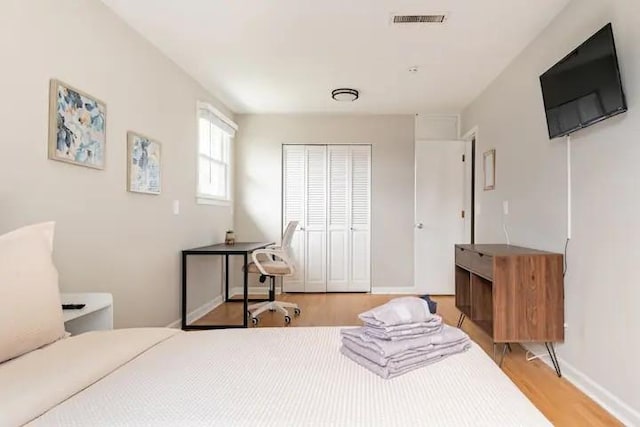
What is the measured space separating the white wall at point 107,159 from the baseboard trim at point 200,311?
3.2 inches

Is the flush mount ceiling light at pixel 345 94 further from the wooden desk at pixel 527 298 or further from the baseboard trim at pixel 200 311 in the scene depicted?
the baseboard trim at pixel 200 311

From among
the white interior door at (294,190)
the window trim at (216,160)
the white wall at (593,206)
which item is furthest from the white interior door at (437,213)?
the window trim at (216,160)

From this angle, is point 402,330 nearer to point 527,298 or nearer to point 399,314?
point 399,314

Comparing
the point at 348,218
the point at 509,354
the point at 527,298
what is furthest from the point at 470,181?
the point at 527,298

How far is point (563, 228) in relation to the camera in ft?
8.45

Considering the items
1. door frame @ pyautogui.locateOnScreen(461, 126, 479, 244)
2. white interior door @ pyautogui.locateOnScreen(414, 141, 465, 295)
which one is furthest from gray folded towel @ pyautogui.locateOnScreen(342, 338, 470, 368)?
white interior door @ pyautogui.locateOnScreen(414, 141, 465, 295)

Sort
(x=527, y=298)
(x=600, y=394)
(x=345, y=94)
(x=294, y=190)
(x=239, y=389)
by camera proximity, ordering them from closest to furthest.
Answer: (x=239, y=389) → (x=600, y=394) → (x=527, y=298) → (x=345, y=94) → (x=294, y=190)

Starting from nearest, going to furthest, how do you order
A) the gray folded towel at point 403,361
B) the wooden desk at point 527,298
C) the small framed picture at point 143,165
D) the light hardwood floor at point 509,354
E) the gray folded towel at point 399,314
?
the gray folded towel at point 403,361, the gray folded towel at point 399,314, the light hardwood floor at point 509,354, the wooden desk at point 527,298, the small framed picture at point 143,165

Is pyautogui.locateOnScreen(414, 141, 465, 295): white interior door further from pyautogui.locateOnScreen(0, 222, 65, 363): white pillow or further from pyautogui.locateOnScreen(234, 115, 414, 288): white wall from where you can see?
pyautogui.locateOnScreen(0, 222, 65, 363): white pillow

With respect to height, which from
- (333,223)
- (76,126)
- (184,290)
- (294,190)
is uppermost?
(76,126)

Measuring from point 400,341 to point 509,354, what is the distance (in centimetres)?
225

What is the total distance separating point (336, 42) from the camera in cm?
310

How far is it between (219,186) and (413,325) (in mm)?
4007

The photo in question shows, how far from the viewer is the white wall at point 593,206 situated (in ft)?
6.45
